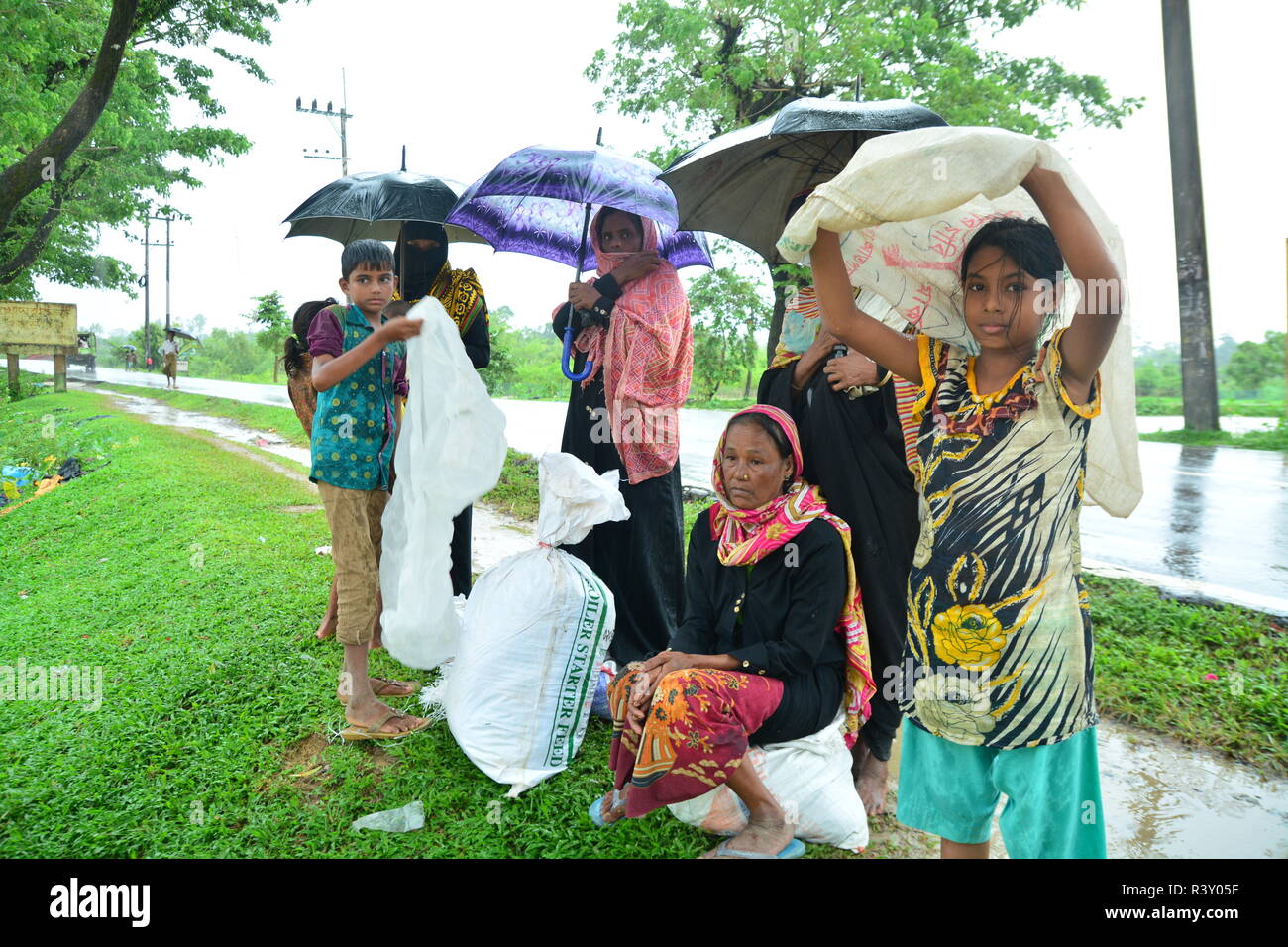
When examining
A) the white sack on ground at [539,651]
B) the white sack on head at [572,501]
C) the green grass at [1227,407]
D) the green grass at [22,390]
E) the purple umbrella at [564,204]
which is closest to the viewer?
the white sack on ground at [539,651]

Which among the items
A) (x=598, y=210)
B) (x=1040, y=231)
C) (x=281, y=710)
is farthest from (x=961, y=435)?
(x=281, y=710)

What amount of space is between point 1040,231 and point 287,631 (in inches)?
155

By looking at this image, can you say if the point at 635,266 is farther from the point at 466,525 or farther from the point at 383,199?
the point at 466,525

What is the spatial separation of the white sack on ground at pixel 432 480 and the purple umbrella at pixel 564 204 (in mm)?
747

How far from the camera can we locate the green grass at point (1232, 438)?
11539mm

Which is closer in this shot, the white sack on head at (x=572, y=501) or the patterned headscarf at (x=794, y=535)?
the patterned headscarf at (x=794, y=535)

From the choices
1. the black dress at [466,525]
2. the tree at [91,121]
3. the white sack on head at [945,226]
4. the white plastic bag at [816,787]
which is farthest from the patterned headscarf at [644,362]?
the tree at [91,121]

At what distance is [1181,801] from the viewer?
106 inches

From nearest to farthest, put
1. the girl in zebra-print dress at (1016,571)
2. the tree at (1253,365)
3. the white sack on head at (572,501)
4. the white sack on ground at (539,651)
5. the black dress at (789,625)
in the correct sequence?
the girl in zebra-print dress at (1016,571) → the black dress at (789,625) → the white sack on ground at (539,651) → the white sack on head at (572,501) → the tree at (1253,365)

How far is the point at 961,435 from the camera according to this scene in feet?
6.25

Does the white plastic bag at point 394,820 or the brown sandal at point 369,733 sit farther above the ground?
the brown sandal at point 369,733

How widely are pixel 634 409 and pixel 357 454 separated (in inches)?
43.8

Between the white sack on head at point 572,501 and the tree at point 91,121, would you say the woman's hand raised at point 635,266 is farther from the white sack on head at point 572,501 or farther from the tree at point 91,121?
the tree at point 91,121

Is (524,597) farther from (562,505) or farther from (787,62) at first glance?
(787,62)
